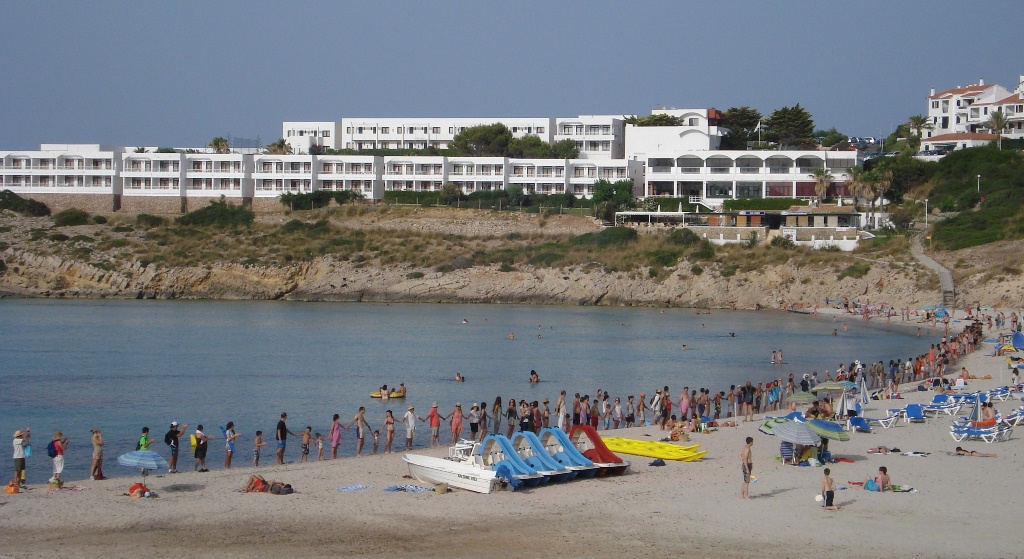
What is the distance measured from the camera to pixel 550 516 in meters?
16.9

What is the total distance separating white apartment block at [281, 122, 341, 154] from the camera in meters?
108

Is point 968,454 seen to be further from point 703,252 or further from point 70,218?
point 70,218

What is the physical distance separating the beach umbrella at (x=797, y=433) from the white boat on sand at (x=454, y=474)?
595 centimetres

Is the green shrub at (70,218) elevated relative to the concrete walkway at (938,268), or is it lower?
elevated

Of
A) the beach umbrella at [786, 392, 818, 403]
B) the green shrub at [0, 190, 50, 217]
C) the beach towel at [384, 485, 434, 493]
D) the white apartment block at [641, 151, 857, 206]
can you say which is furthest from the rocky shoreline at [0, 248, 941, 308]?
the beach towel at [384, 485, 434, 493]

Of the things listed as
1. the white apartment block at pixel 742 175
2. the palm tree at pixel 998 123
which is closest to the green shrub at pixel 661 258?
the white apartment block at pixel 742 175

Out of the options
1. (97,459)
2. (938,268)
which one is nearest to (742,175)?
(938,268)

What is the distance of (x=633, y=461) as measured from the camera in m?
21.5

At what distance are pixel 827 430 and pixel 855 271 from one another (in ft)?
164

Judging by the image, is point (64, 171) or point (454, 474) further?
point (64, 171)

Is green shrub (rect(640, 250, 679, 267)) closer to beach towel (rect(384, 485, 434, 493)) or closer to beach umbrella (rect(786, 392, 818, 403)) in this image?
beach umbrella (rect(786, 392, 818, 403))

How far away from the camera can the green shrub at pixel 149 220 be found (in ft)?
278

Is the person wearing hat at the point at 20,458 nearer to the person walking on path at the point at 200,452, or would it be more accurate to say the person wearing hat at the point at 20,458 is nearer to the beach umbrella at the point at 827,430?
the person walking on path at the point at 200,452

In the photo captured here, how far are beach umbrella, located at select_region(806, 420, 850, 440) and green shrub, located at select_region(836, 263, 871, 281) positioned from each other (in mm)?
49339
